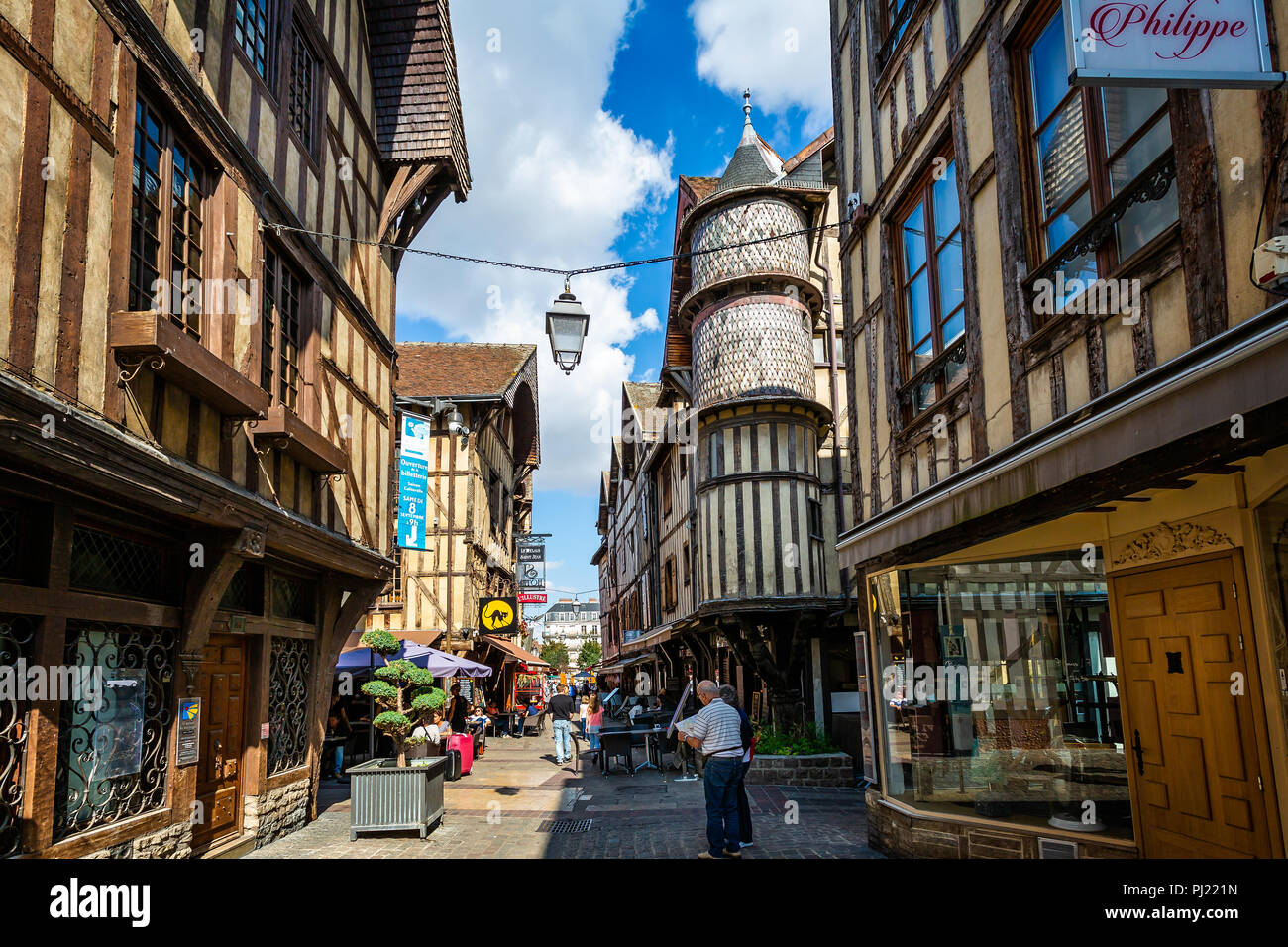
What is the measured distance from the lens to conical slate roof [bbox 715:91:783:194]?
14.9 m

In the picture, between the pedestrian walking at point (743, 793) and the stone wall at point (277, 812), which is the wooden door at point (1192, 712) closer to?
the pedestrian walking at point (743, 793)

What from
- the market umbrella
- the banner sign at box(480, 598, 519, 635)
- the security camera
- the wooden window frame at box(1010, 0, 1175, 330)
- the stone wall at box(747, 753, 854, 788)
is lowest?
the stone wall at box(747, 753, 854, 788)

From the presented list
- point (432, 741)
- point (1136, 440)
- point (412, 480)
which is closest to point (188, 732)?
point (432, 741)

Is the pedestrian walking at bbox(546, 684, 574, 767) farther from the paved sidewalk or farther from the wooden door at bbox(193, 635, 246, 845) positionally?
the wooden door at bbox(193, 635, 246, 845)

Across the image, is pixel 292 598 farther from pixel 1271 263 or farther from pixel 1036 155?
pixel 1271 263

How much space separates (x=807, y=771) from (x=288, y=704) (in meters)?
7.24

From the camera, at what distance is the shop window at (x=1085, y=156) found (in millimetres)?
4293

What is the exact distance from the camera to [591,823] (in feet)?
31.3

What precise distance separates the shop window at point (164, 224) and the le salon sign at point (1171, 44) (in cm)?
536

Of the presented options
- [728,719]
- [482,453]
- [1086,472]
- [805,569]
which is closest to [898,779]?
[728,719]

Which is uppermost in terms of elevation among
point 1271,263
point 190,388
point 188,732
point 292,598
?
point 190,388

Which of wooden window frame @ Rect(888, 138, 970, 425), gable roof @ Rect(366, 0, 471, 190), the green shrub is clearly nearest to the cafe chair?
the green shrub

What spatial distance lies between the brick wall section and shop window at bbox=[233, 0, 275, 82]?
833 centimetres
